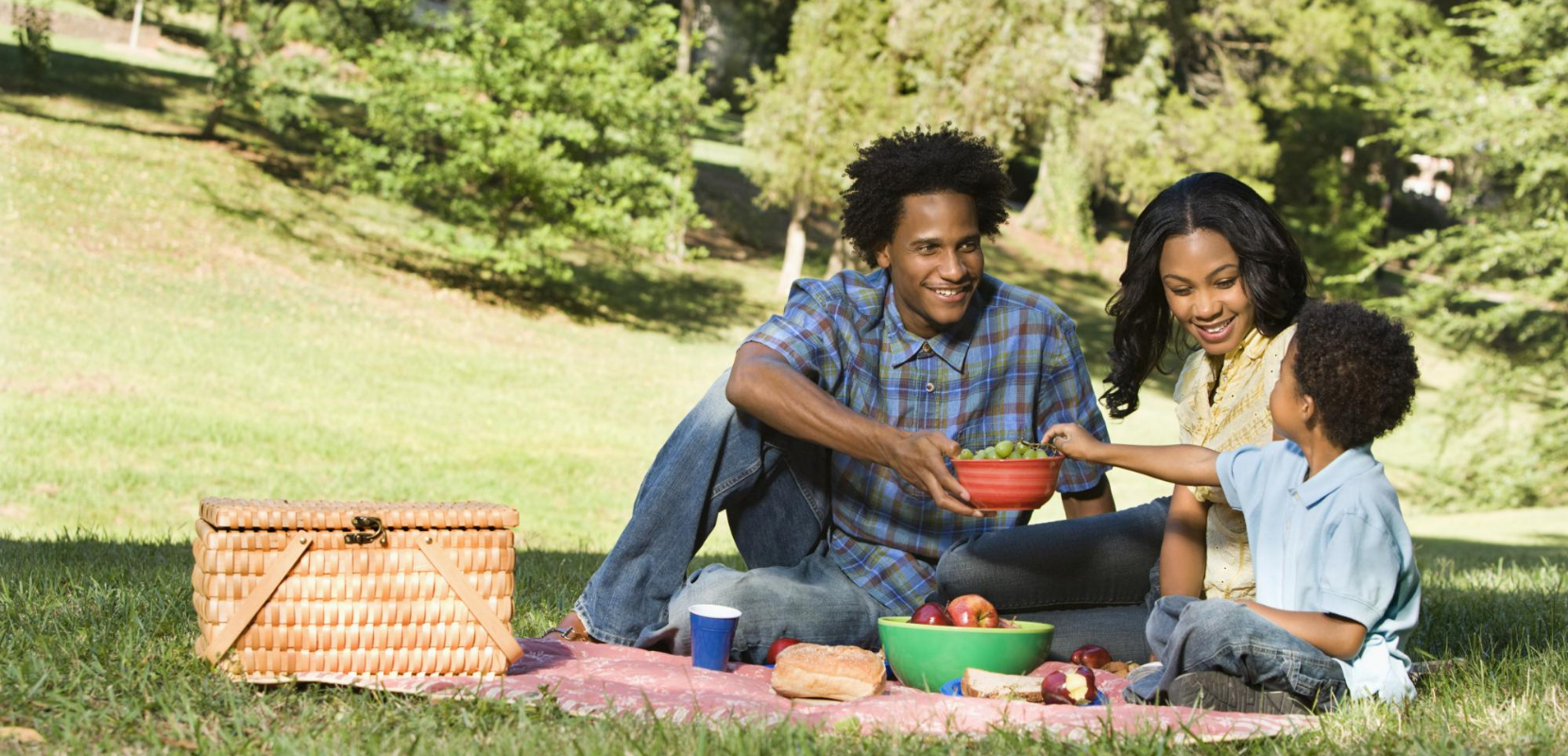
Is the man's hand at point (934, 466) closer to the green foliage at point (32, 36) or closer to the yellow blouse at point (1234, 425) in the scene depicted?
the yellow blouse at point (1234, 425)

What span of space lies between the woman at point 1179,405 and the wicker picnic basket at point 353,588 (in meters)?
1.45

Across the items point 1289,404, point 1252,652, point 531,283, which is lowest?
point 531,283

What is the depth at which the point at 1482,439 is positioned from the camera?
57.5ft

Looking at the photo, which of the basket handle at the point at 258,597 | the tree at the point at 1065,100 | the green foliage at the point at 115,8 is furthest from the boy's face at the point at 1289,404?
the green foliage at the point at 115,8

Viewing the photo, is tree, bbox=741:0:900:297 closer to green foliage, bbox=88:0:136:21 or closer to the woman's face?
green foliage, bbox=88:0:136:21

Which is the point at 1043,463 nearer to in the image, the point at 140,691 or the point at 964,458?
the point at 964,458

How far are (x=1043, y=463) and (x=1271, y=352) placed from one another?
30.4 inches

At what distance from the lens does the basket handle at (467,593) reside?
11.8 feet

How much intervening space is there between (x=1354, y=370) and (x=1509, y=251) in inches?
634

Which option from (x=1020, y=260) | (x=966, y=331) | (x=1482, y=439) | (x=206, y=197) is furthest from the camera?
(x=1020, y=260)

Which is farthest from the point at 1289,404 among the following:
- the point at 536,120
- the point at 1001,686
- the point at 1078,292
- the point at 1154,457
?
the point at 1078,292

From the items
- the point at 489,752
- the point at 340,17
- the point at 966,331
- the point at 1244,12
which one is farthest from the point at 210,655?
the point at 1244,12

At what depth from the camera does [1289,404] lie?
360 cm

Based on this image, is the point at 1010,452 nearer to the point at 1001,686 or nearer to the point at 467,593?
the point at 1001,686
